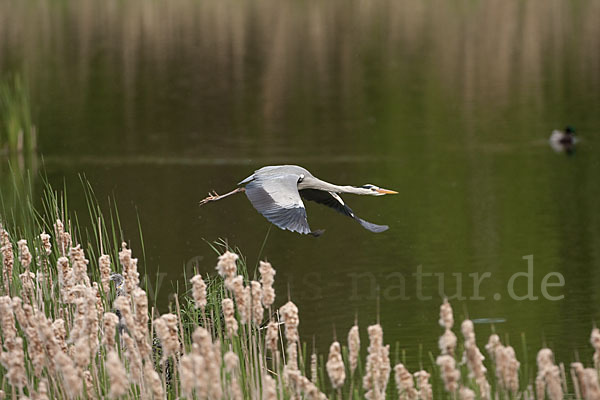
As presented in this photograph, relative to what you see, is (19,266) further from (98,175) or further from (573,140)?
(573,140)

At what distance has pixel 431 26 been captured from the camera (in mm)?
35469

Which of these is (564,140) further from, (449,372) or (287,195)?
(449,372)

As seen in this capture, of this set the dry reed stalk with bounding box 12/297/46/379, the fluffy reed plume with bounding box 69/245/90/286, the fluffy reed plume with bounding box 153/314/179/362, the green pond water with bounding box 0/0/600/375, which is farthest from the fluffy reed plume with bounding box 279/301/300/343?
the green pond water with bounding box 0/0/600/375

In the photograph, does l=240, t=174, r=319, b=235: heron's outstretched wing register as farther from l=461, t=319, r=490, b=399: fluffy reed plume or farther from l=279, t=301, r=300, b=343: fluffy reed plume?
l=461, t=319, r=490, b=399: fluffy reed plume

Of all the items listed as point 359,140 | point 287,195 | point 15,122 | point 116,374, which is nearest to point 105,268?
point 116,374

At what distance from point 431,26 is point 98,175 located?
2157 centimetres

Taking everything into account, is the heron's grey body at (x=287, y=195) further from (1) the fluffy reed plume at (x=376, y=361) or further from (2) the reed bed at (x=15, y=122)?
(2) the reed bed at (x=15, y=122)

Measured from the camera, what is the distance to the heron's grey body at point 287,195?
5.64 m

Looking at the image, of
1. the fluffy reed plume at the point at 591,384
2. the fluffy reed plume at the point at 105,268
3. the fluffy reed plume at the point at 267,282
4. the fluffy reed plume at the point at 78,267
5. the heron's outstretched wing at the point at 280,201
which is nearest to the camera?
the fluffy reed plume at the point at 591,384

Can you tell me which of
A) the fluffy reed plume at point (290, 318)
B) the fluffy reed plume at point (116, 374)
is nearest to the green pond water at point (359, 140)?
the fluffy reed plume at point (290, 318)

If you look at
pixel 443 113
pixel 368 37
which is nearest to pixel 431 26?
pixel 368 37

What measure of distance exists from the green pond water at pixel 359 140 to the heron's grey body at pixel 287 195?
80 cm

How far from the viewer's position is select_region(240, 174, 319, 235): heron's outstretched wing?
18.4 feet

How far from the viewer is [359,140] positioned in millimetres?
18375
